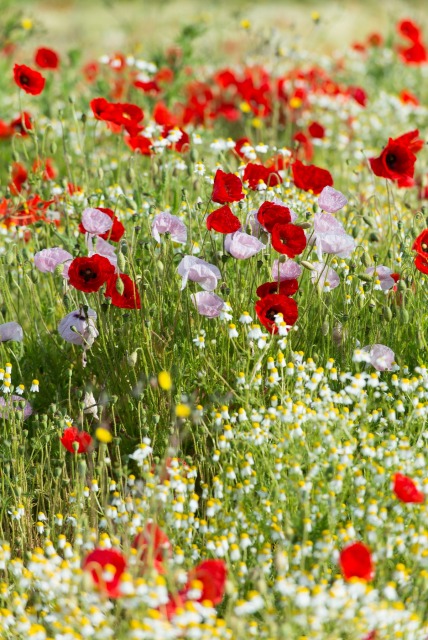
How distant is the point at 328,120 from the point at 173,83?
1.16 metres

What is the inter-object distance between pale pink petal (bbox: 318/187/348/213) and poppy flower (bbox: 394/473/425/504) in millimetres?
1201

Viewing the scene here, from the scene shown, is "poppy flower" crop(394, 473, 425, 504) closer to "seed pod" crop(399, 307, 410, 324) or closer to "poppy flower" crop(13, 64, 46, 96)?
"seed pod" crop(399, 307, 410, 324)

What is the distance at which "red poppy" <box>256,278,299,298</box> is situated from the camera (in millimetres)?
2805

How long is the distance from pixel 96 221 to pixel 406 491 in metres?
1.42

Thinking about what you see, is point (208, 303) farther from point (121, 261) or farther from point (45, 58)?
point (45, 58)

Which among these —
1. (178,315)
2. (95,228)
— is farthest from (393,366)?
(95,228)

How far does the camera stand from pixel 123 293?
9.43 feet

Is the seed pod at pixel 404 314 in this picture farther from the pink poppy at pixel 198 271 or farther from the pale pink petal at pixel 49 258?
the pale pink petal at pixel 49 258

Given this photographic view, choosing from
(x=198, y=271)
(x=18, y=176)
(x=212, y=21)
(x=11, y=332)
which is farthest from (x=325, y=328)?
(x=212, y=21)

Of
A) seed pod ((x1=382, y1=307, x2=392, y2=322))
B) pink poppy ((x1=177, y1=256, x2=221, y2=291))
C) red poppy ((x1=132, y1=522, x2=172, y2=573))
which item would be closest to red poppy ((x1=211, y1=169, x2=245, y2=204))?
pink poppy ((x1=177, y1=256, x2=221, y2=291))

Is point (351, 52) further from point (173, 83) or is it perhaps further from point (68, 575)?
point (68, 575)

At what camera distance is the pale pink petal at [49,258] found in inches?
119

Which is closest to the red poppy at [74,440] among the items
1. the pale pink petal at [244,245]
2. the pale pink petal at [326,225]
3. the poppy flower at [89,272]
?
the poppy flower at [89,272]

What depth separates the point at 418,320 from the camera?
2998 mm
